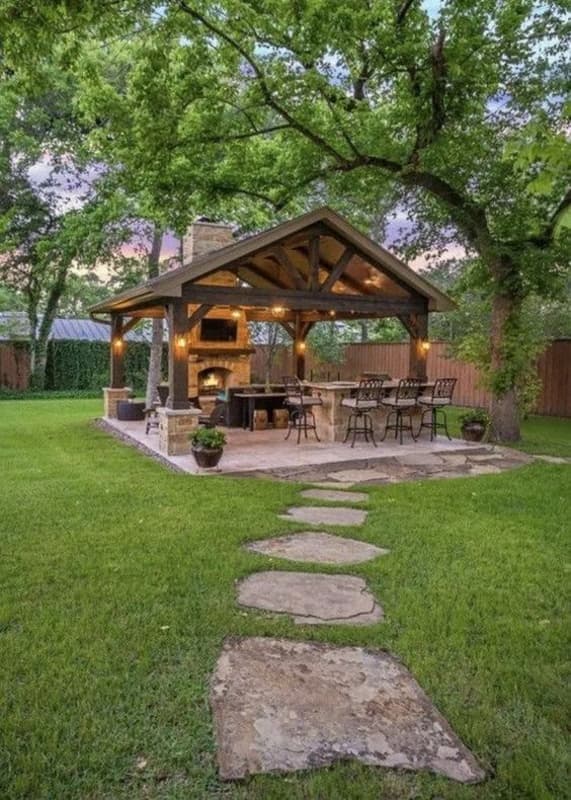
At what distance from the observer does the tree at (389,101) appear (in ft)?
26.4

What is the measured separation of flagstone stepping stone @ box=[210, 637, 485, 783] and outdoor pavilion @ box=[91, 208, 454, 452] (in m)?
5.96

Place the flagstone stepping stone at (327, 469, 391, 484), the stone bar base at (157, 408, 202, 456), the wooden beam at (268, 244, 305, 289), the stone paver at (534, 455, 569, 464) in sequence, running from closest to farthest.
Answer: the flagstone stepping stone at (327, 469, 391, 484)
the stone paver at (534, 455, 569, 464)
the stone bar base at (157, 408, 202, 456)
the wooden beam at (268, 244, 305, 289)

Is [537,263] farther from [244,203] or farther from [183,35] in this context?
[244,203]

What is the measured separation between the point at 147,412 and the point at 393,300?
533 centimetres

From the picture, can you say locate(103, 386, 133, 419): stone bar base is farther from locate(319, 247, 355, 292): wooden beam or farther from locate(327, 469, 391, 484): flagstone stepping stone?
locate(327, 469, 391, 484): flagstone stepping stone

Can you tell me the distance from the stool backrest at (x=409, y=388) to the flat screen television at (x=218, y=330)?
196 inches

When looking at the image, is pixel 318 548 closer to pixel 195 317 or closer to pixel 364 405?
pixel 195 317

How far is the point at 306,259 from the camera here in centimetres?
1166

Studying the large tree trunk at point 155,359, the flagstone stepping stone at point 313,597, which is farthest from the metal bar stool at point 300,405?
the flagstone stepping stone at point 313,597

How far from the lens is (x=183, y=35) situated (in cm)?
807

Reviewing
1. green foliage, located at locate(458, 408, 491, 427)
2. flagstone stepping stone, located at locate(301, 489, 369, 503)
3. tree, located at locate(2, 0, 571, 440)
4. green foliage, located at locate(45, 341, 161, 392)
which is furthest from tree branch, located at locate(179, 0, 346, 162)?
green foliage, located at locate(45, 341, 161, 392)

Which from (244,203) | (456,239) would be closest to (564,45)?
(456,239)

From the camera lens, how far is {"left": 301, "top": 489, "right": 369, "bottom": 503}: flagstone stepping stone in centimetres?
623

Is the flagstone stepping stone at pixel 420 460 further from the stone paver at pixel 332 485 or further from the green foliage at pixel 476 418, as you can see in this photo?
the green foliage at pixel 476 418
